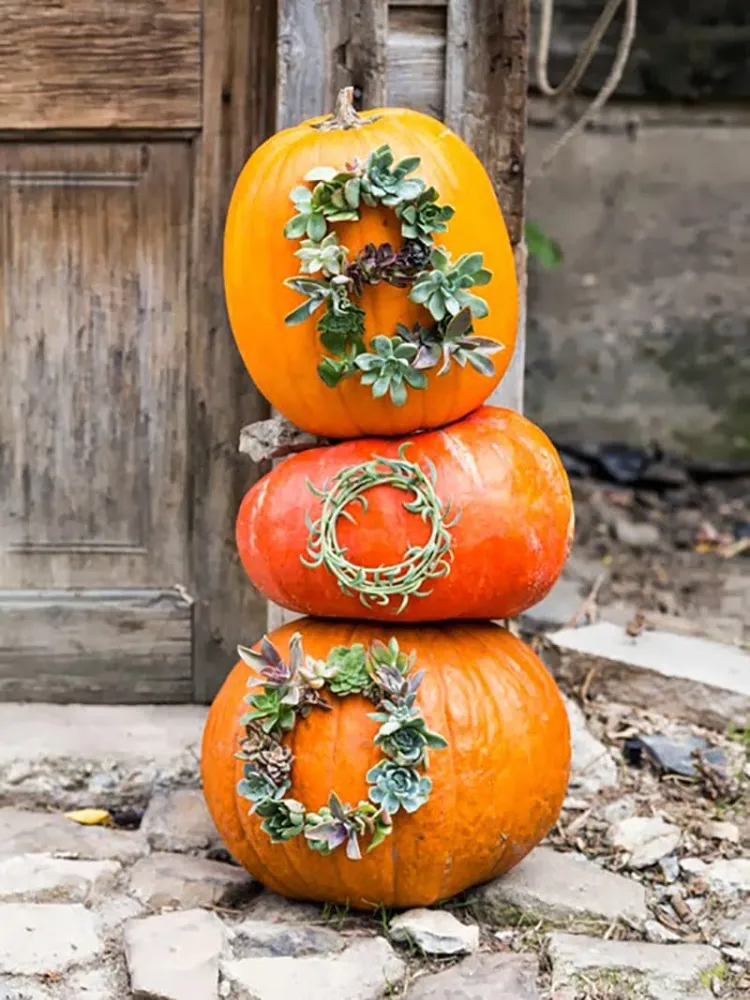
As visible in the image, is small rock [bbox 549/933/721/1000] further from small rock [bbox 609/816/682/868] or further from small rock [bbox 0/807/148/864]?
small rock [bbox 0/807/148/864]

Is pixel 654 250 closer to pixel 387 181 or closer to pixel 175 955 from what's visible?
pixel 387 181

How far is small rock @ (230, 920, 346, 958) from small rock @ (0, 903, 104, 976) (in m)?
0.22

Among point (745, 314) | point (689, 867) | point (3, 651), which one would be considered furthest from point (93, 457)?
point (745, 314)

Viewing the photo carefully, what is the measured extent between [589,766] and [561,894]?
1.79ft

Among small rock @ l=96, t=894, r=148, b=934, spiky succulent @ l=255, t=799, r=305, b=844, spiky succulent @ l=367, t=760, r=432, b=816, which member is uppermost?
spiky succulent @ l=367, t=760, r=432, b=816

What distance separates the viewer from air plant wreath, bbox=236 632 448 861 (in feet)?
6.72

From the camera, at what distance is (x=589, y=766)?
274 centimetres

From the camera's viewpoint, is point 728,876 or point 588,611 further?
point 588,611

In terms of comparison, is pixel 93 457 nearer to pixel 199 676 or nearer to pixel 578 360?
pixel 199 676

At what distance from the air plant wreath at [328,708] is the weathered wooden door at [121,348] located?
824 mm

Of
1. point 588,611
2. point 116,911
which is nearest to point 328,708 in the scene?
point 116,911

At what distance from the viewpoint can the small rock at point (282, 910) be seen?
7.11 ft

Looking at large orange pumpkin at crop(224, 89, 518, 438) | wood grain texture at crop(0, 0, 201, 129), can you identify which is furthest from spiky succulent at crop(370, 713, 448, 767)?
wood grain texture at crop(0, 0, 201, 129)

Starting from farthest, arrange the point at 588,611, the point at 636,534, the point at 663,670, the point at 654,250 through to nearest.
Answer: the point at 654,250 < the point at 636,534 < the point at 588,611 < the point at 663,670
